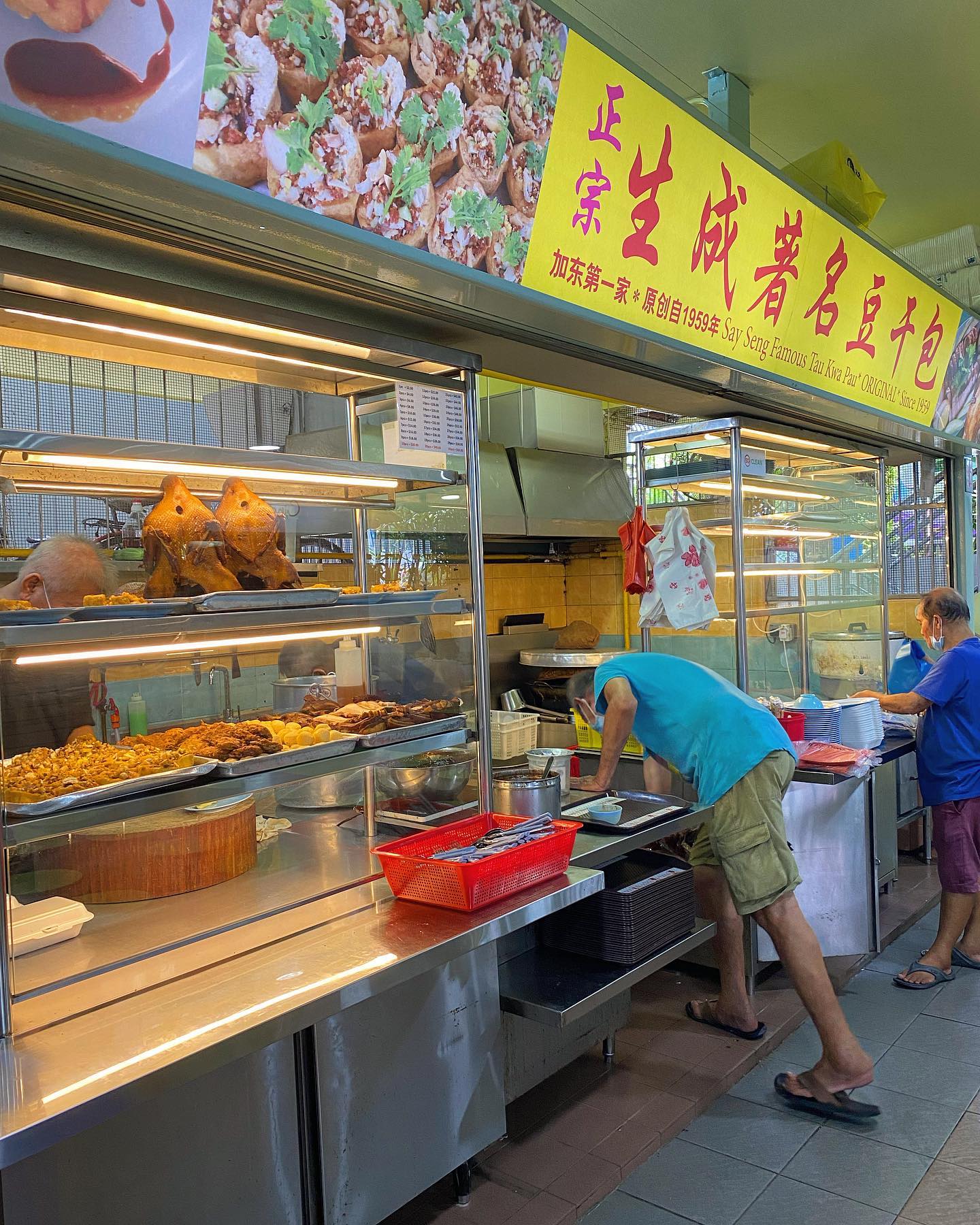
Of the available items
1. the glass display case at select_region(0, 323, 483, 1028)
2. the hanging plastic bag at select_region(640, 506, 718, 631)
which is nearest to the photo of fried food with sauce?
the glass display case at select_region(0, 323, 483, 1028)

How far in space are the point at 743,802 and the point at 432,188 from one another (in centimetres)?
221

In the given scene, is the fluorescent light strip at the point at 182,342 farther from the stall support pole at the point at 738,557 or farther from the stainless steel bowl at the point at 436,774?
the stall support pole at the point at 738,557

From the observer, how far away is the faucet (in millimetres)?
2240

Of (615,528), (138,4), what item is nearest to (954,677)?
(615,528)

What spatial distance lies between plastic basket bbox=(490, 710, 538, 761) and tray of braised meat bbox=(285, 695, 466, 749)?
5.29 ft

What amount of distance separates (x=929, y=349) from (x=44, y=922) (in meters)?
5.23

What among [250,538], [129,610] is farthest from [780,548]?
[129,610]

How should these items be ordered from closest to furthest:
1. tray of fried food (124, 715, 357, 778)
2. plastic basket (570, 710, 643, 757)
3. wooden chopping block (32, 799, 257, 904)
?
1. tray of fried food (124, 715, 357, 778)
2. wooden chopping block (32, 799, 257, 904)
3. plastic basket (570, 710, 643, 757)

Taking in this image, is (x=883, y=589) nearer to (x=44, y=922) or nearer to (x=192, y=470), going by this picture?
(x=192, y=470)

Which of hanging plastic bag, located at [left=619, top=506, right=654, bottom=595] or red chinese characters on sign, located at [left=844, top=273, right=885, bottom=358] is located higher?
red chinese characters on sign, located at [left=844, top=273, right=885, bottom=358]

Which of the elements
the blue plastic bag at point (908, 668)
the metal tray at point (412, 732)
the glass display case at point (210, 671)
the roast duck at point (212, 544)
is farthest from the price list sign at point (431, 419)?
the blue plastic bag at point (908, 668)

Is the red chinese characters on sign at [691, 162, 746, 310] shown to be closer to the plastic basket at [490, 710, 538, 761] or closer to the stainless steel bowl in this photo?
the stainless steel bowl

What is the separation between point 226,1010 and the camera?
1.79 m

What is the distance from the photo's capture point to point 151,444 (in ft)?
6.10
